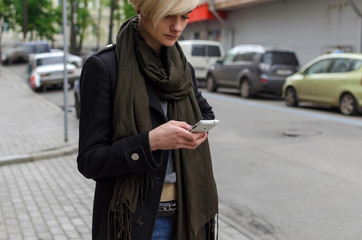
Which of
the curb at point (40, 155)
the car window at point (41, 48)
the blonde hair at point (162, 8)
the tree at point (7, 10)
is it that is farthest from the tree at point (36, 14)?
the blonde hair at point (162, 8)

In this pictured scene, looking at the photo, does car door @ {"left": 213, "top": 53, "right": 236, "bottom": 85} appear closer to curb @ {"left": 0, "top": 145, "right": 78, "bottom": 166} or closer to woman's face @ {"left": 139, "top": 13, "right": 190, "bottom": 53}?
curb @ {"left": 0, "top": 145, "right": 78, "bottom": 166}

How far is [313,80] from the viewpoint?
541 inches

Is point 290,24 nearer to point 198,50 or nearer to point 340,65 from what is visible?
point 198,50

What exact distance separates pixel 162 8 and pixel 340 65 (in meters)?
12.3

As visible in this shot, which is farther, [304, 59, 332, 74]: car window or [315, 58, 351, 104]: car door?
[304, 59, 332, 74]: car window

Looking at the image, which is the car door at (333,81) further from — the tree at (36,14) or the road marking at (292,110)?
the tree at (36,14)

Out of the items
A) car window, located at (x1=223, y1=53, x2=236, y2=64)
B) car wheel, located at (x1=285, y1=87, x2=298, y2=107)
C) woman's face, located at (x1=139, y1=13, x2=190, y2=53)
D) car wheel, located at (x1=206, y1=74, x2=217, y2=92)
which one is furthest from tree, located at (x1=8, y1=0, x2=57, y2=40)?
woman's face, located at (x1=139, y1=13, x2=190, y2=53)

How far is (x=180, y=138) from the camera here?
157cm

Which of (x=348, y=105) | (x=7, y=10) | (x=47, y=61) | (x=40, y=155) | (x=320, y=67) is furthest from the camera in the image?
(x=7, y=10)

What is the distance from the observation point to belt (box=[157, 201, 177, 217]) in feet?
5.86

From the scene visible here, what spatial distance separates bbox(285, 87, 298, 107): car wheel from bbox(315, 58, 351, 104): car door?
1040mm

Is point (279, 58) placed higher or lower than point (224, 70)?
higher

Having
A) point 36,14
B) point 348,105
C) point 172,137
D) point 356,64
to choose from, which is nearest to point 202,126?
point 172,137

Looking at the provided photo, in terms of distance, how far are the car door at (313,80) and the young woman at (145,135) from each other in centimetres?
1224
